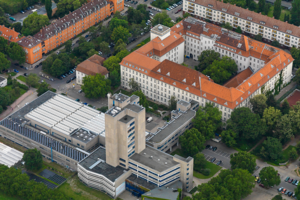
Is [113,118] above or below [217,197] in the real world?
above

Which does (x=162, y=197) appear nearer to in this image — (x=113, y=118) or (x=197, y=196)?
(x=197, y=196)

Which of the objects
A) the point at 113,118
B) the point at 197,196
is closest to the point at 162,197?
the point at 197,196

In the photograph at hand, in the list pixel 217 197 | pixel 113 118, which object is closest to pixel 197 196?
pixel 217 197

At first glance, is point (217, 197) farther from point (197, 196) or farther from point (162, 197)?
point (162, 197)

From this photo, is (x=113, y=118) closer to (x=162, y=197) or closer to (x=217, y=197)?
(x=162, y=197)

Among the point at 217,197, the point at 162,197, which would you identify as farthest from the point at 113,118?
the point at 217,197
